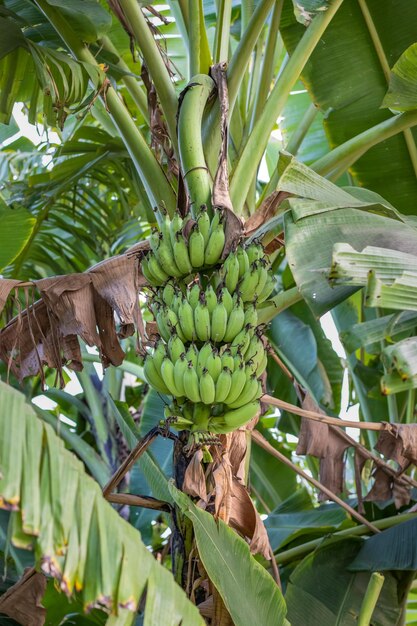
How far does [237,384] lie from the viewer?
1.33 meters

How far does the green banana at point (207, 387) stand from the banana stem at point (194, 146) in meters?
0.36

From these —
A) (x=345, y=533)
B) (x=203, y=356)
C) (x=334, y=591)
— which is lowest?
(x=334, y=591)

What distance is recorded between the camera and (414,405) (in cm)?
255

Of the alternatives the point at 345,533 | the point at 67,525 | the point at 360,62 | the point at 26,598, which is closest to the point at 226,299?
the point at 67,525

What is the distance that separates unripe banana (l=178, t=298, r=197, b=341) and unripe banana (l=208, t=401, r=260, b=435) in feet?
0.53

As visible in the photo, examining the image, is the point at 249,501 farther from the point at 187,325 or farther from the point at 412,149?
the point at 412,149

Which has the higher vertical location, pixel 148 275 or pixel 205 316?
pixel 148 275

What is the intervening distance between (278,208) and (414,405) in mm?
1217

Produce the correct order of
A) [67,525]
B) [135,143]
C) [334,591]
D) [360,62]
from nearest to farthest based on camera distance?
[67,525], [135,143], [334,591], [360,62]

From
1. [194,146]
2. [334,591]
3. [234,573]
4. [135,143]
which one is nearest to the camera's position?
[234,573]

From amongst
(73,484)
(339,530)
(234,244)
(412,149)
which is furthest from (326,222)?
(339,530)

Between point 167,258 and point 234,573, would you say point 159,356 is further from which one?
point 234,573

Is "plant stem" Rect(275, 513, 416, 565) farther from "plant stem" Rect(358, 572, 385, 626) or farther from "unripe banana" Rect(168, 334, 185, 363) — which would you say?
"unripe banana" Rect(168, 334, 185, 363)

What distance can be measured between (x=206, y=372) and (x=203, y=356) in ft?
0.12
